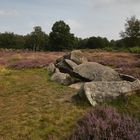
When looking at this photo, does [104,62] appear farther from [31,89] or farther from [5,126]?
[5,126]

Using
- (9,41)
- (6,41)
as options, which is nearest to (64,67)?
(9,41)

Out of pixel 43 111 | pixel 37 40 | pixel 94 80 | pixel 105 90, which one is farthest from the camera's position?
pixel 37 40

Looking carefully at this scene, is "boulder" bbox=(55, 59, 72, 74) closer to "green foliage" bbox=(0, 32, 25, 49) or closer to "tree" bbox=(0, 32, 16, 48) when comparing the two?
"green foliage" bbox=(0, 32, 25, 49)

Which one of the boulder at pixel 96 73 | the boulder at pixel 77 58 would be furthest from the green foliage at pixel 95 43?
the boulder at pixel 96 73

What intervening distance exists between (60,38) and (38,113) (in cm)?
8004

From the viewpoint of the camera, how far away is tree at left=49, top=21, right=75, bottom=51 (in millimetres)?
88938

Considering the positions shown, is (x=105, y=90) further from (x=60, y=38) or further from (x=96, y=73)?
(x=60, y=38)

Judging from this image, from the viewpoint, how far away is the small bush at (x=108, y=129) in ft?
22.0

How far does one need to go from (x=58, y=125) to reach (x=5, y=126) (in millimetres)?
1551

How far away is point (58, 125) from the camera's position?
882cm

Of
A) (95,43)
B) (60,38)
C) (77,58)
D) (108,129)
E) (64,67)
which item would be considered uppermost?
(108,129)

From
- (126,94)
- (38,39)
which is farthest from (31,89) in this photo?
(38,39)

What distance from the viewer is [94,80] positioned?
1512 cm

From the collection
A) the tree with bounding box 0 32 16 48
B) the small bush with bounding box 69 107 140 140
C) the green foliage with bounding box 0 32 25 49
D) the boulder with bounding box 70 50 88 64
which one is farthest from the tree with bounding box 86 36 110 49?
the small bush with bounding box 69 107 140 140
